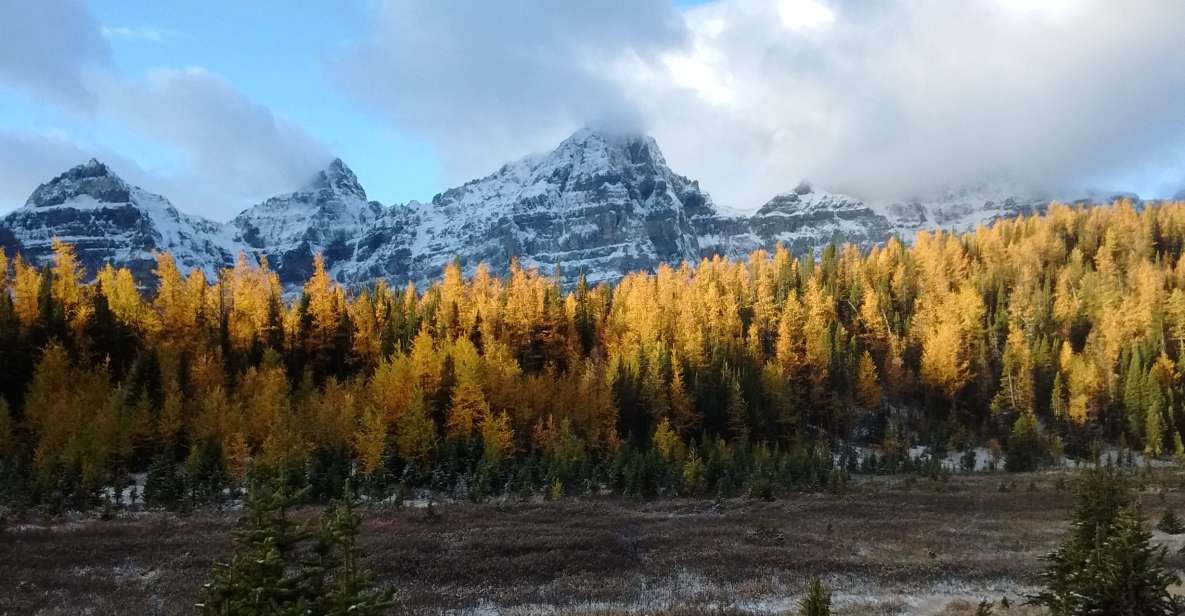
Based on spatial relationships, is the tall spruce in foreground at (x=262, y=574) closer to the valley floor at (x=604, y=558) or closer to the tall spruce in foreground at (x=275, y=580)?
the tall spruce in foreground at (x=275, y=580)

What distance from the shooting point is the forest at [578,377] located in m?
49.9

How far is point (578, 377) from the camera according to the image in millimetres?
74000

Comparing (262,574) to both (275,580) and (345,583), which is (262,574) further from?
(345,583)

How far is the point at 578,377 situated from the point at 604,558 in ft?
155

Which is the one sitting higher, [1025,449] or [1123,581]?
[1123,581]

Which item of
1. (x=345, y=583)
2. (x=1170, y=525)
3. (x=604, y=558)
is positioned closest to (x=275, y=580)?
(x=345, y=583)

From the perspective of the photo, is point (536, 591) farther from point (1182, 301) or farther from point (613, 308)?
point (1182, 301)

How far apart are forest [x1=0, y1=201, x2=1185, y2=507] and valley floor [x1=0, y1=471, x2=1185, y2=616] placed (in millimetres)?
8931

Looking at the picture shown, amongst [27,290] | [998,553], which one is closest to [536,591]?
[998,553]

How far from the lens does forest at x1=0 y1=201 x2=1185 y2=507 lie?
4994cm

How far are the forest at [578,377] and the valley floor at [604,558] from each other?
8.93 metres

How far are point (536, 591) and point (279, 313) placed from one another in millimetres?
63257

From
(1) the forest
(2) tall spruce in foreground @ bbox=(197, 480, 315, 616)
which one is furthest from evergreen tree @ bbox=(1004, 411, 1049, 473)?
(2) tall spruce in foreground @ bbox=(197, 480, 315, 616)

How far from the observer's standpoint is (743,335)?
96.4 meters
